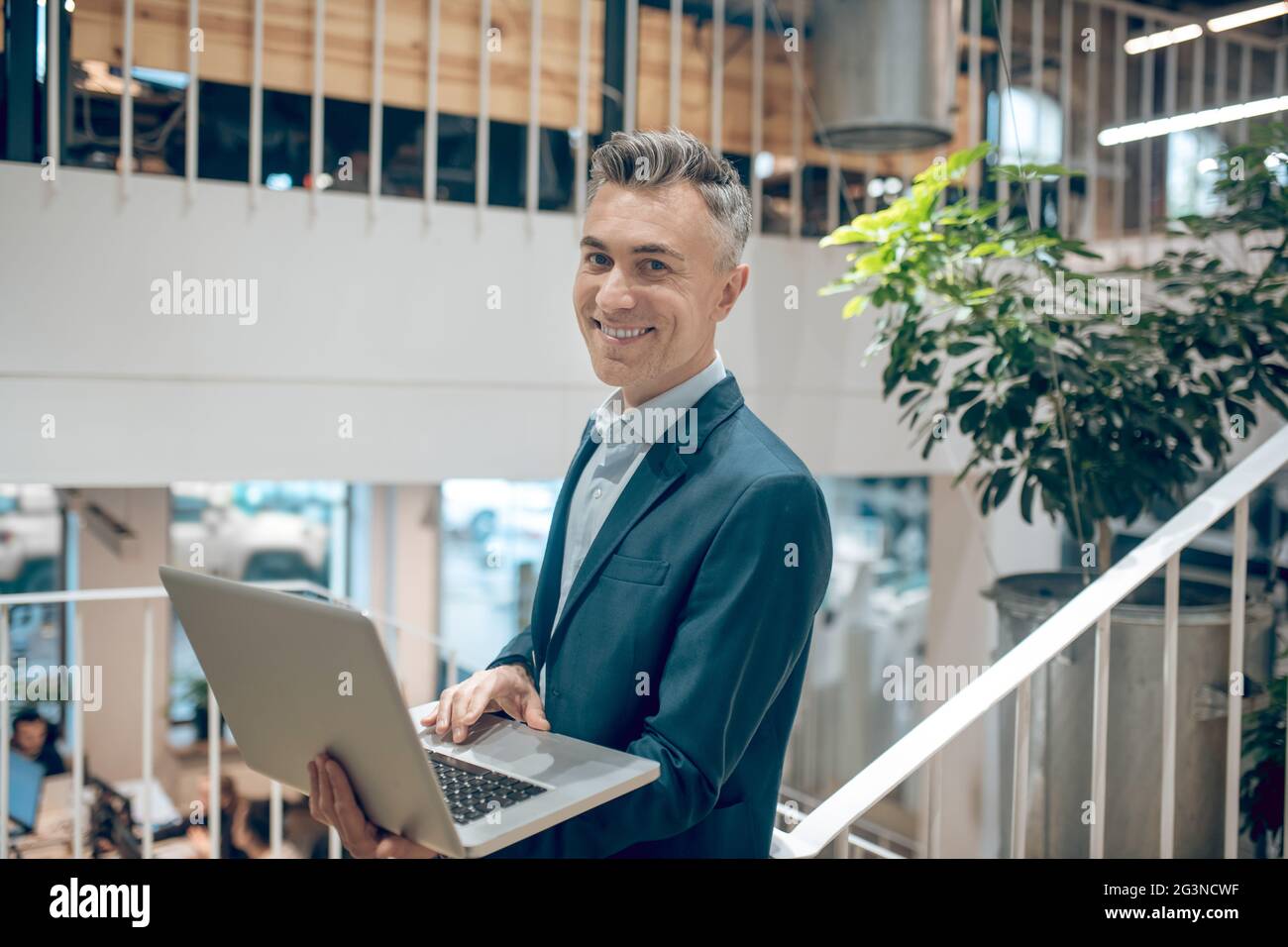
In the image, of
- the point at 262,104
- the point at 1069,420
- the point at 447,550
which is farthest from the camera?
the point at 447,550

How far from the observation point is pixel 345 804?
1.17 metres

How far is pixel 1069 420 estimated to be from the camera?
2551 millimetres

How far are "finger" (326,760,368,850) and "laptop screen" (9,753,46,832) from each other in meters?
2.60

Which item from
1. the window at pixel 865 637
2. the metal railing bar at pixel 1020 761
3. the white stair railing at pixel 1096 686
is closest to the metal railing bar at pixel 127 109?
the white stair railing at pixel 1096 686

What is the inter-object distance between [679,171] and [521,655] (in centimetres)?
68

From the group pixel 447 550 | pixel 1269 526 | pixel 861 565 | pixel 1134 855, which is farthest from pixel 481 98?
pixel 861 565

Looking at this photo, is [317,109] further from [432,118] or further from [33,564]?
[33,564]

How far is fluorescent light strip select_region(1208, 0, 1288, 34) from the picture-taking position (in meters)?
3.89

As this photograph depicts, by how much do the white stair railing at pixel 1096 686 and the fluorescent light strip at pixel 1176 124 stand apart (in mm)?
2289

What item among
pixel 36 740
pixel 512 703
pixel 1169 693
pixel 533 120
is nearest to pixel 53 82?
pixel 533 120

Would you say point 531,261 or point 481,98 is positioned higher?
point 481,98

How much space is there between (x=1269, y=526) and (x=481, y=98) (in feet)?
9.67

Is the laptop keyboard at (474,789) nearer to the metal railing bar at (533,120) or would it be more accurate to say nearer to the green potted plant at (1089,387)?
the green potted plant at (1089,387)

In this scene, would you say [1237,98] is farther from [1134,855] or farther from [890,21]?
[1134,855]
